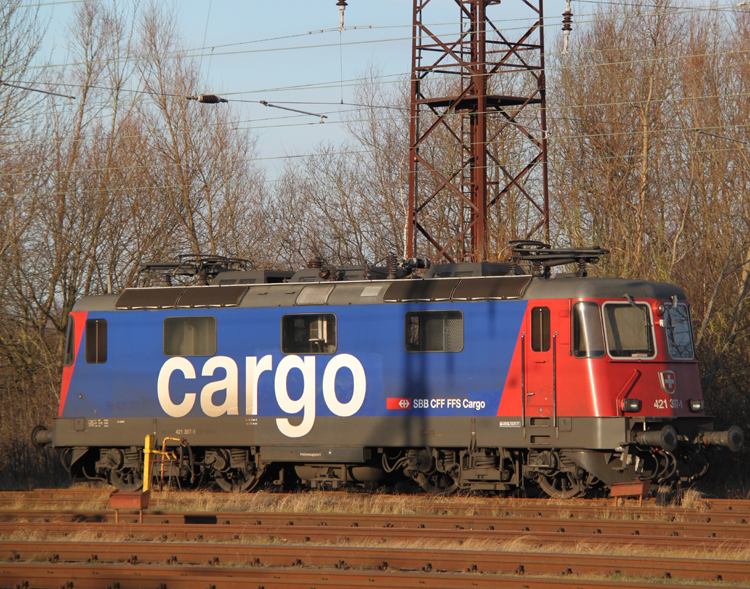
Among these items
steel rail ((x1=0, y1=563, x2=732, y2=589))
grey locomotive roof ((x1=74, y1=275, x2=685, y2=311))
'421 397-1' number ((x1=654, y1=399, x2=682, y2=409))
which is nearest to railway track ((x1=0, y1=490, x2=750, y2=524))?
'421 397-1' number ((x1=654, y1=399, x2=682, y2=409))

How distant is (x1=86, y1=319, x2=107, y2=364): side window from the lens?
16.4 meters

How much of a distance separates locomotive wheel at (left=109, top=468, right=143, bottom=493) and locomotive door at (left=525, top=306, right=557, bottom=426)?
7.38 metres

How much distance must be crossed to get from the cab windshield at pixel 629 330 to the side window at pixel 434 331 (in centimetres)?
220

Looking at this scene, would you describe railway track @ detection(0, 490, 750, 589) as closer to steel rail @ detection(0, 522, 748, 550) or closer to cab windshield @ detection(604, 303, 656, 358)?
steel rail @ detection(0, 522, 748, 550)

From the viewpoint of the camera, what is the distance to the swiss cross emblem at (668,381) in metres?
13.2

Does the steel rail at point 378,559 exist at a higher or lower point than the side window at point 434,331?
lower

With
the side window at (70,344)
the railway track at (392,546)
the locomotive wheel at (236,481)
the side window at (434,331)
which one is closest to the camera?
the railway track at (392,546)

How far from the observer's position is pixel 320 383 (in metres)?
14.8

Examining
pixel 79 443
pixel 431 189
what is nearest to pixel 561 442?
pixel 79 443

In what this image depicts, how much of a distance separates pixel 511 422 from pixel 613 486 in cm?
169

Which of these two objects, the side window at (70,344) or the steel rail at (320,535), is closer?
the steel rail at (320,535)

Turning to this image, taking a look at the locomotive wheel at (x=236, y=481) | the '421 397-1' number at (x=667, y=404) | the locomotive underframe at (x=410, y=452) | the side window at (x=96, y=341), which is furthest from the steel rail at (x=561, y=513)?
the side window at (x=96, y=341)

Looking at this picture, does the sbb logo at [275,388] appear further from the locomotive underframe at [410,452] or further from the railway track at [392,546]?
the railway track at [392,546]

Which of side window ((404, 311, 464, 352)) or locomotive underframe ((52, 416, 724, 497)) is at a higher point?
side window ((404, 311, 464, 352))
